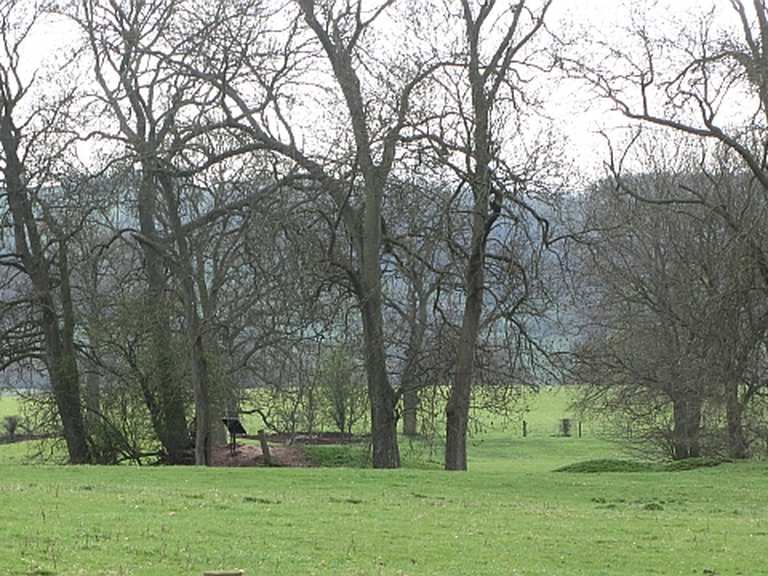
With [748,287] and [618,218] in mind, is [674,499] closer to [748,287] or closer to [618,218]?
[748,287]

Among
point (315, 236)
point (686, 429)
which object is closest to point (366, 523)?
point (315, 236)

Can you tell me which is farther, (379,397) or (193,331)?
(193,331)

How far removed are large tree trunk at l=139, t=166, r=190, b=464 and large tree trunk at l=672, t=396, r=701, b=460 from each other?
47.3ft

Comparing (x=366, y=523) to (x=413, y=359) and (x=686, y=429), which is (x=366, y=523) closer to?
(x=413, y=359)

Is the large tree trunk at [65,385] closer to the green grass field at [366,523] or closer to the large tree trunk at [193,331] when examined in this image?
the large tree trunk at [193,331]

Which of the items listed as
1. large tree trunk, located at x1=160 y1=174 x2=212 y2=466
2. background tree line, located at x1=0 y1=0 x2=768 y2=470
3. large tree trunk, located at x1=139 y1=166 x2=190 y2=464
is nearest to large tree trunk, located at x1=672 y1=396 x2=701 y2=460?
background tree line, located at x1=0 y1=0 x2=768 y2=470

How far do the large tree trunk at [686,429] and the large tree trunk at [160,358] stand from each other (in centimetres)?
1442

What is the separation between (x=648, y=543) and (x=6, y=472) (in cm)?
1357

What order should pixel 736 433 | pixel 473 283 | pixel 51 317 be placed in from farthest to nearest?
1. pixel 736 433
2. pixel 51 317
3. pixel 473 283

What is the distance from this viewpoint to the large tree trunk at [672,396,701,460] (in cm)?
3775

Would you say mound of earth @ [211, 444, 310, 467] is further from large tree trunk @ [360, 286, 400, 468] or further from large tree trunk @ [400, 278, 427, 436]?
large tree trunk @ [360, 286, 400, 468]

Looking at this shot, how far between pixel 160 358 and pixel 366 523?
18071 mm

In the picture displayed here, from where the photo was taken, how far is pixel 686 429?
38500 millimetres

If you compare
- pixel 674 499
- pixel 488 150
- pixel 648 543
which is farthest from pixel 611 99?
pixel 648 543
